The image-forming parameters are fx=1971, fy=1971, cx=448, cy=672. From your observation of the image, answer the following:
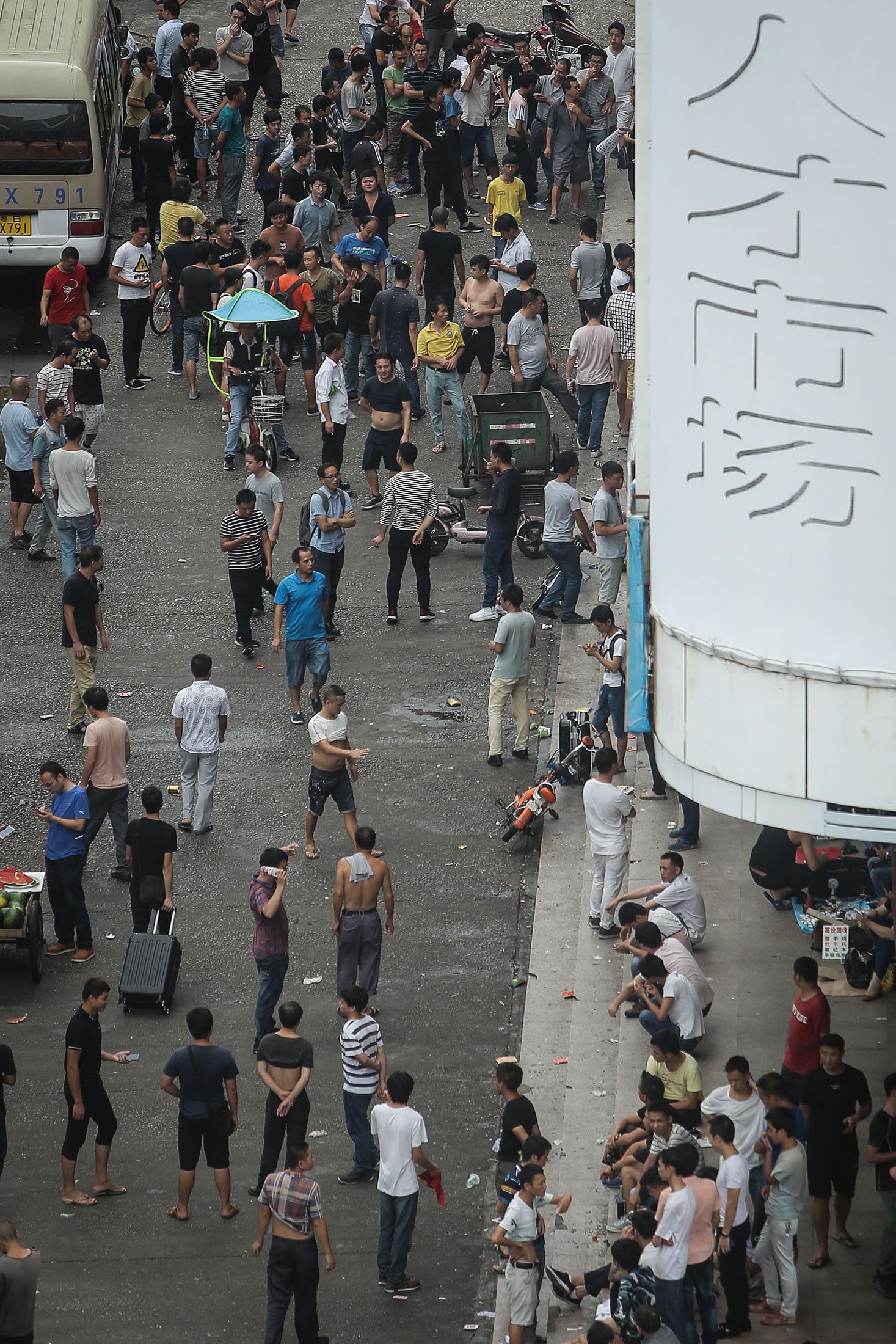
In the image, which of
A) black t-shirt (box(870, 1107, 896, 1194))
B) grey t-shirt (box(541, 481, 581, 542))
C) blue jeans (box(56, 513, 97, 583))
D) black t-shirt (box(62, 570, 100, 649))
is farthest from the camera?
blue jeans (box(56, 513, 97, 583))

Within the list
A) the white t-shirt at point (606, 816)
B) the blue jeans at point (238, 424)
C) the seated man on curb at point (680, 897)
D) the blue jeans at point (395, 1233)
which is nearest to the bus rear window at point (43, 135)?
the blue jeans at point (238, 424)

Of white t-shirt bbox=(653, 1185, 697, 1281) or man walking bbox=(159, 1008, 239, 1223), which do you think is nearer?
white t-shirt bbox=(653, 1185, 697, 1281)

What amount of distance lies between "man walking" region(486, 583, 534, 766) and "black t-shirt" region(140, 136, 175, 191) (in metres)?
12.4

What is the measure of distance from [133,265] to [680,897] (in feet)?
42.7

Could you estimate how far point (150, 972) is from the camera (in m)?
13.8

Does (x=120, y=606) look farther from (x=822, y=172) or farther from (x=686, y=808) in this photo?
(x=822, y=172)

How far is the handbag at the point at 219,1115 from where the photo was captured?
456 inches

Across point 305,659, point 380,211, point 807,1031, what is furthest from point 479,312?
point 807,1031

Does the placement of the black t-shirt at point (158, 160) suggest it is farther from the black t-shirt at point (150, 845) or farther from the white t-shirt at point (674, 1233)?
the white t-shirt at point (674, 1233)

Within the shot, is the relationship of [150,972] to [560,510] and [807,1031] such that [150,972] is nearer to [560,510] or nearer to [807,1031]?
[807,1031]

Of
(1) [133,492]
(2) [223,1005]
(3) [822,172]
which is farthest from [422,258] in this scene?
(3) [822,172]

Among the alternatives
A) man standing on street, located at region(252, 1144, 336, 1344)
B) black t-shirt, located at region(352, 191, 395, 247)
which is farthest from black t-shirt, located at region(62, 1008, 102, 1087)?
black t-shirt, located at region(352, 191, 395, 247)

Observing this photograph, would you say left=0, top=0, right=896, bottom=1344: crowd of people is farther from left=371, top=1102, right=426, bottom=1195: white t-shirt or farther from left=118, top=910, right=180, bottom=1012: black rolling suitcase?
left=118, top=910, right=180, bottom=1012: black rolling suitcase

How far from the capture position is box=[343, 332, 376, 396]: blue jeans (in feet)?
75.3
